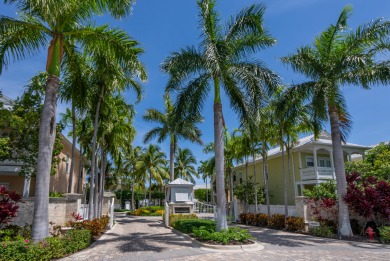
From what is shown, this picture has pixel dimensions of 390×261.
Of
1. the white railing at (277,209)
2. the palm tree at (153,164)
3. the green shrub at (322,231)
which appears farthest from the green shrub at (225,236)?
the palm tree at (153,164)

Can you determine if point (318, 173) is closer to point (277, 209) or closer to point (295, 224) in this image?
point (277, 209)

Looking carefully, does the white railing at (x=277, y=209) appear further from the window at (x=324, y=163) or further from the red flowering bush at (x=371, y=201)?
the window at (x=324, y=163)

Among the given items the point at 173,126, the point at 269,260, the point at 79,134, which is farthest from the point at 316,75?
the point at 79,134

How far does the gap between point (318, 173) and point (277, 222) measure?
29.9 feet

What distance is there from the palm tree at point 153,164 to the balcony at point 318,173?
915 inches

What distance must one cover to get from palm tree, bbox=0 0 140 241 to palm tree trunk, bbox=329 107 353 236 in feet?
35.3

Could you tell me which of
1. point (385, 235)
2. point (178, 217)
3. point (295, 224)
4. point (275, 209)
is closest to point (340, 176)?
point (385, 235)

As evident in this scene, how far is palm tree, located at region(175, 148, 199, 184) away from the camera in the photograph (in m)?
50.1

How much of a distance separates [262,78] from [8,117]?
11.9m

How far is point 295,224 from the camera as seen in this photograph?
1716cm

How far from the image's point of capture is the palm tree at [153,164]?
144 ft

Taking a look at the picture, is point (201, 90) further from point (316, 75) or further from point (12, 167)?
point (12, 167)

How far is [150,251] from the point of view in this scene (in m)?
10.8

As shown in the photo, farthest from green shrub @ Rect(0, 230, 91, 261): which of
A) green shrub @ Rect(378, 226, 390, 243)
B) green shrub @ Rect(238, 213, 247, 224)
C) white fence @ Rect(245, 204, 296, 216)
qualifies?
green shrub @ Rect(238, 213, 247, 224)
